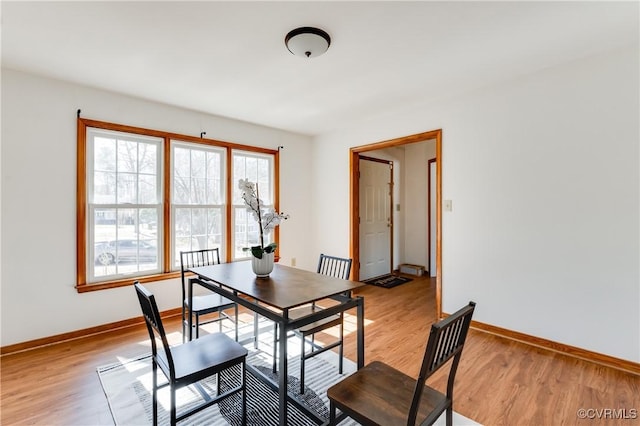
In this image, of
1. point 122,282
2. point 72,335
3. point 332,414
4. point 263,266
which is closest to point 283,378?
point 332,414

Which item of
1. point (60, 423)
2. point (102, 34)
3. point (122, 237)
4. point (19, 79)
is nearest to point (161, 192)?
point (122, 237)

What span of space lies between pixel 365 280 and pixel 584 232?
3038mm

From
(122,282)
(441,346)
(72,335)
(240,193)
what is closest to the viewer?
(441,346)

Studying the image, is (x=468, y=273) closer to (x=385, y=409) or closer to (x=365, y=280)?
(x=365, y=280)

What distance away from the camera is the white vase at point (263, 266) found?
2209 mm

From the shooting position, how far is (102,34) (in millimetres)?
2107

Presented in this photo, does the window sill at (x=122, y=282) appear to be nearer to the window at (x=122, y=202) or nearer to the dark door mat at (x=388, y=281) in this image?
the window at (x=122, y=202)

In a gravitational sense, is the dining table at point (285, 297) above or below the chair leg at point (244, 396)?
above

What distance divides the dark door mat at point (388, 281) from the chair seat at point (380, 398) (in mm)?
3471

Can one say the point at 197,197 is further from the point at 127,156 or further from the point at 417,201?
the point at 417,201

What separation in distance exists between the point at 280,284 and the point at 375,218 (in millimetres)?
3445

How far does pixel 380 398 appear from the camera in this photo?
130 centimetres

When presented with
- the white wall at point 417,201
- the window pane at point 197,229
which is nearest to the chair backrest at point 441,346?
the window pane at point 197,229

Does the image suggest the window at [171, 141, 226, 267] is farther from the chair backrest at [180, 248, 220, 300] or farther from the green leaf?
the green leaf
